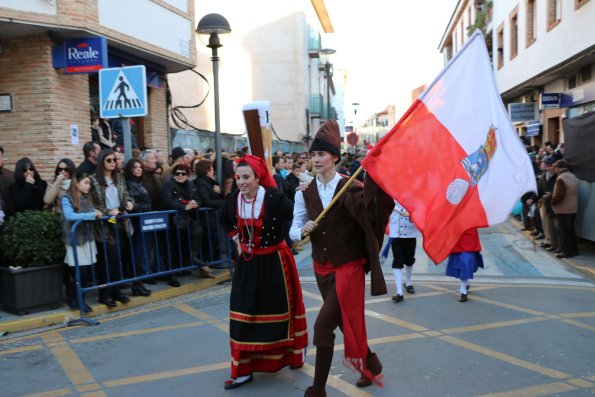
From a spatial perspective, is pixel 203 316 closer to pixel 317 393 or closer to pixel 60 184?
pixel 60 184

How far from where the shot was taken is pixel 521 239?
12586 millimetres

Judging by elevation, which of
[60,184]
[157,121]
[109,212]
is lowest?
[109,212]

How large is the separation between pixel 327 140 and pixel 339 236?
28.1 inches

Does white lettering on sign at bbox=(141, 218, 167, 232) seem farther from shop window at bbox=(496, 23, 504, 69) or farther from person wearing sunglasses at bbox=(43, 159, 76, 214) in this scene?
shop window at bbox=(496, 23, 504, 69)

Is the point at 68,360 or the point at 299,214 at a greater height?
the point at 299,214

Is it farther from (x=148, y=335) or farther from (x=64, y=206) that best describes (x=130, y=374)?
(x=64, y=206)

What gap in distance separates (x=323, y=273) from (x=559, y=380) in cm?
206

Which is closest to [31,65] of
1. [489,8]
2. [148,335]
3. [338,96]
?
[148,335]

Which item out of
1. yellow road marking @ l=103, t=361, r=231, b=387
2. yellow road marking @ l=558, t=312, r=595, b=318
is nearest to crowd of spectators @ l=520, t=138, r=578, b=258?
yellow road marking @ l=558, t=312, r=595, b=318

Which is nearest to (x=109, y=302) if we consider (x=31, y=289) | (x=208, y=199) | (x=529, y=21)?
(x=31, y=289)

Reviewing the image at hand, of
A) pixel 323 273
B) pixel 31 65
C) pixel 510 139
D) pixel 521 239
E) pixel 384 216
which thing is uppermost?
pixel 31 65

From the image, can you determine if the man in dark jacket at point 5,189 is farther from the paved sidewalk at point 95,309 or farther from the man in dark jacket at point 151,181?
the man in dark jacket at point 151,181

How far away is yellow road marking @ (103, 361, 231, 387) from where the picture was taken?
15.4 feet

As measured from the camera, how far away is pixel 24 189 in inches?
283
